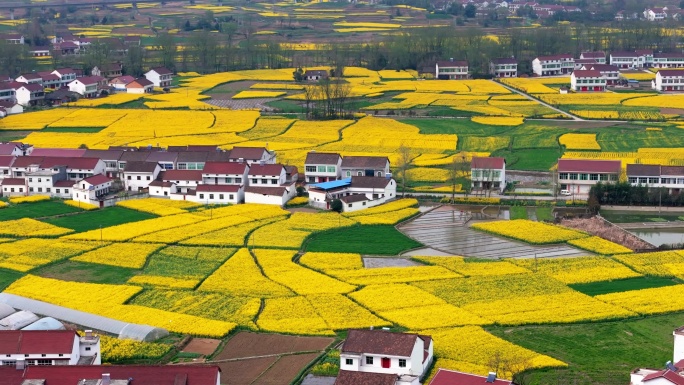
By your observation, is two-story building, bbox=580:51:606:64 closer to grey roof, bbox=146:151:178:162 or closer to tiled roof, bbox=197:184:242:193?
grey roof, bbox=146:151:178:162

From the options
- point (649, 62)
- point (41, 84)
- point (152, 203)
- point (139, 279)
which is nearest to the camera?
point (139, 279)

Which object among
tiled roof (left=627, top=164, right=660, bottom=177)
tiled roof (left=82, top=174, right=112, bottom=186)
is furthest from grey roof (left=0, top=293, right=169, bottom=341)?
tiled roof (left=627, top=164, right=660, bottom=177)

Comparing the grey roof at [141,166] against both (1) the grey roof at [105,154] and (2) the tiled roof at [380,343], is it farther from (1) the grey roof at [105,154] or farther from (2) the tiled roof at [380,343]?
(2) the tiled roof at [380,343]

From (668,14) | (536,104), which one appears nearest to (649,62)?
(536,104)

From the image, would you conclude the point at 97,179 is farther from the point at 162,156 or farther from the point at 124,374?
the point at 124,374

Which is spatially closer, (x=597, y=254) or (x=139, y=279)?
(x=139, y=279)

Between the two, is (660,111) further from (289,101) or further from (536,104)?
(289,101)

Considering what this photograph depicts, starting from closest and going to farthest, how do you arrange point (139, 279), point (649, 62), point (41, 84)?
point (139, 279) < point (41, 84) < point (649, 62)
